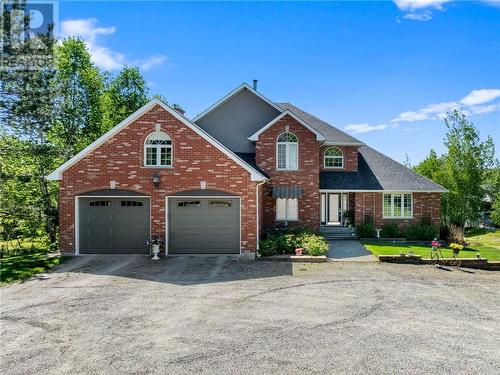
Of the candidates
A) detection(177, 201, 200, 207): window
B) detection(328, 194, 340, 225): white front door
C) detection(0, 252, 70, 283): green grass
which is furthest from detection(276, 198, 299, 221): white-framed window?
detection(0, 252, 70, 283): green grass

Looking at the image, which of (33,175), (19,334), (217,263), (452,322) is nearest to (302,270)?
(217,263)

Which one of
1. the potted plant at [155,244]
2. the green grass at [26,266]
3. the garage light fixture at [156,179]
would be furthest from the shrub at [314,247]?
the green grass at [26,266]

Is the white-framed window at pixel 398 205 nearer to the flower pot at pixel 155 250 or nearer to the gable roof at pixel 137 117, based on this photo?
the gable roof at pixel 137 117

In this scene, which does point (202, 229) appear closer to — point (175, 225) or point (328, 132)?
point (175, 225)

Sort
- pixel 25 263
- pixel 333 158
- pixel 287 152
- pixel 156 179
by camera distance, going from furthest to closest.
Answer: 1. pixel 333 158
2. pixel 287 152
3. pixel 156 179
4. pixel 25 263

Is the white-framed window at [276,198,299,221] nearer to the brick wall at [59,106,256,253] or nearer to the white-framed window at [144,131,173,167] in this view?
the brick wall at [59,106,256,253]

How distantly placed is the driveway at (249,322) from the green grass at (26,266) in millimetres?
1061

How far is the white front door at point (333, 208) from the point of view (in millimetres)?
24469

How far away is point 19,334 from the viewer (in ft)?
24.7

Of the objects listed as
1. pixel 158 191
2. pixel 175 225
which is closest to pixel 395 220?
pixel 175 225

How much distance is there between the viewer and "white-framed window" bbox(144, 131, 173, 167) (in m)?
16.0

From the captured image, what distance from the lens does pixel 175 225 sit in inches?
629
